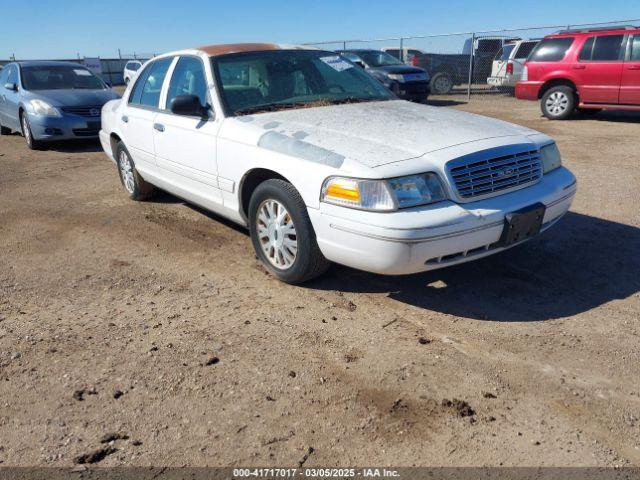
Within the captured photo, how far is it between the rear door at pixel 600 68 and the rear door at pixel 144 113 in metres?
9.39

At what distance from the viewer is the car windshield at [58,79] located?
34.6 ft

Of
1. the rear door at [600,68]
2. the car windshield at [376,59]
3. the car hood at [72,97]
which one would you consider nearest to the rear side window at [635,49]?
the rear door at [600,68]

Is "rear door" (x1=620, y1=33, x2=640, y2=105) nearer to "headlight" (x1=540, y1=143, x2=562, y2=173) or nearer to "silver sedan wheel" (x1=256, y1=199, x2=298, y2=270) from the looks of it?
"headlight" (x1=540, y1=143, x2=562, y2=173)

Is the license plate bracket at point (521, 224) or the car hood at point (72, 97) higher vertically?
the car hood at point (72, 97)

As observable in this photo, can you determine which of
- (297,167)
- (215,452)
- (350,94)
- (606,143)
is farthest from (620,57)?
(215,452)

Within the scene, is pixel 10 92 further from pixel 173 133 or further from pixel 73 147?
pixel 173 133

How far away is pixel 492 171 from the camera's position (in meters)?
3.49

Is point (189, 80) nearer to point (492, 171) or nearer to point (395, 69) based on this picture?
point (492, 171)

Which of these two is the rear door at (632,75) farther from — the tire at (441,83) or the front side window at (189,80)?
the tire at (441,83)

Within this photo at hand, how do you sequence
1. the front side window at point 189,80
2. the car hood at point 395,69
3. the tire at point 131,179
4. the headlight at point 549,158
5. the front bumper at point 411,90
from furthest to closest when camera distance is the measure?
the car hood at point 395,69
the front bumper at point 411,90
the tire at point 131,179
the front side window at point 189,80
the headlight at point 549,158

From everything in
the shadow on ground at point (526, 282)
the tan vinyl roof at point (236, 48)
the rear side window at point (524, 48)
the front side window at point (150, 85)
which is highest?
the rear side window at point (524, 48)

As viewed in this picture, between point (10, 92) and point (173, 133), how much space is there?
792cm

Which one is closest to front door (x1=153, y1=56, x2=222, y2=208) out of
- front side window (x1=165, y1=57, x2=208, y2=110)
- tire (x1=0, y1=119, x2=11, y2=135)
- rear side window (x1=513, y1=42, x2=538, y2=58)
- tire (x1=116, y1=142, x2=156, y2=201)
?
front side window (x1=165, y1=57, x2=208, y2=110)

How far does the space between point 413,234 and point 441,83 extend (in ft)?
61.9
